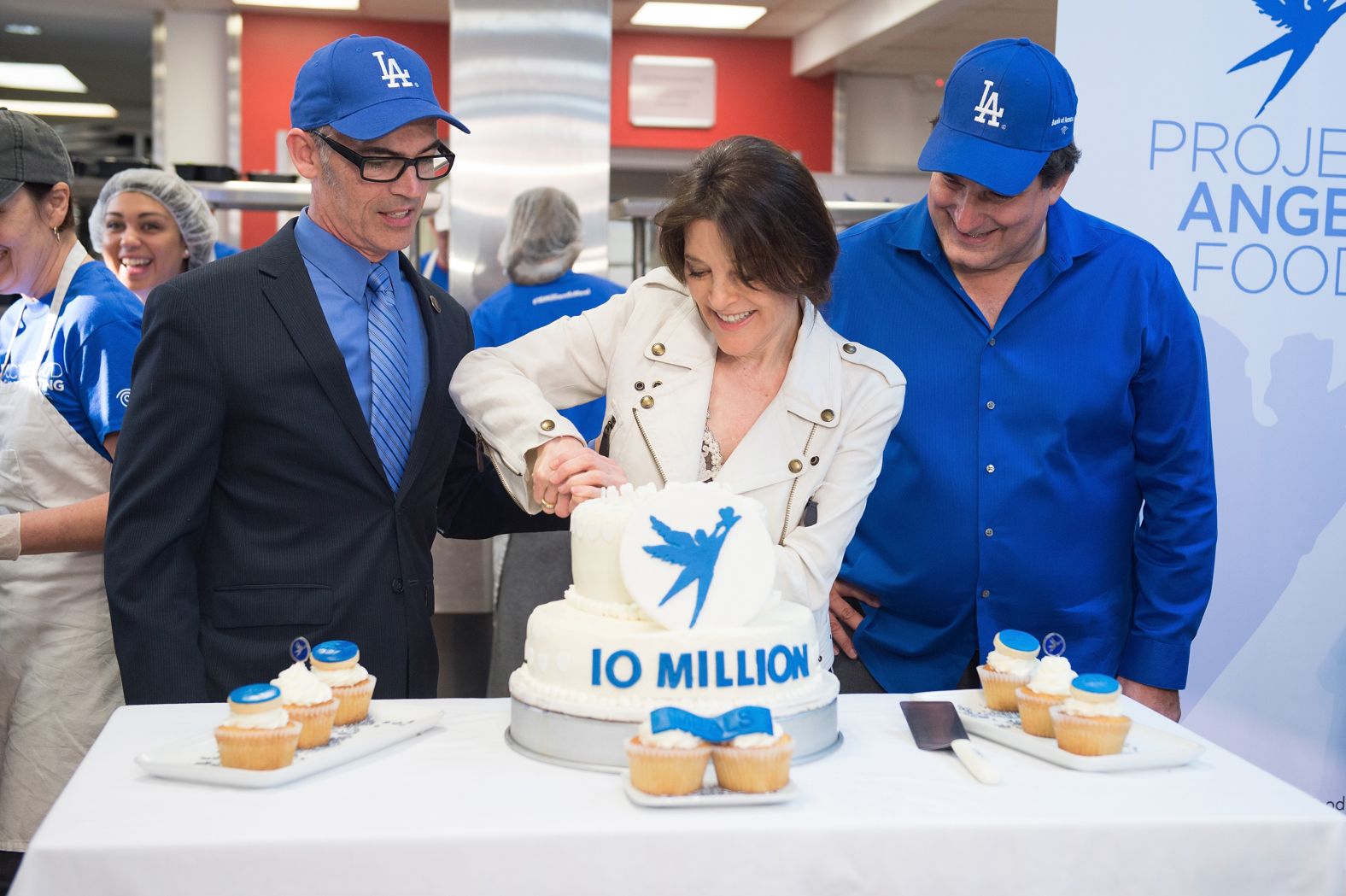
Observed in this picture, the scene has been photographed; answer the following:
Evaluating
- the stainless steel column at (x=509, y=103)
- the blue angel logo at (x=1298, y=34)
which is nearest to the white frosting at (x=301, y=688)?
the blue angel logo at (x=1298, y=34)

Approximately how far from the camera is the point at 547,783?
1548mm

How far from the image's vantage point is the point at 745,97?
11.1m

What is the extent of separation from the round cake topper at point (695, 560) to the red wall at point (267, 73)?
29.3 ft

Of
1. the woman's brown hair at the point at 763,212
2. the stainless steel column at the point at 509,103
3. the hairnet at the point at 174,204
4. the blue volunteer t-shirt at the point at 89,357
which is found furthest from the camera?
the stainless steel column at the point at 509,103

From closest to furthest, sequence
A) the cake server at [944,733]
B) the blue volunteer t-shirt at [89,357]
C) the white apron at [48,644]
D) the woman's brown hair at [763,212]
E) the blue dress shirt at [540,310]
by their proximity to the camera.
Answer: the cake server at [944,733] < the woman's brown hair at [763,212] < the blue volunteer t-shirt at [89,357] < the white apron at [48,644] < the blue dress shirt at [540,310]

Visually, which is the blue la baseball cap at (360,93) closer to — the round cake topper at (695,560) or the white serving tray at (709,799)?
the round cake topper at (695,560)

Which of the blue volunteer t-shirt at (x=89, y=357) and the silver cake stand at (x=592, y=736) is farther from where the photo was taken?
the blue volunteer t-shirt at (x=89, y=357)

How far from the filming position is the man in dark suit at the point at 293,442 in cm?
207

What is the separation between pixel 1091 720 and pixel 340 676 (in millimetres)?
1000

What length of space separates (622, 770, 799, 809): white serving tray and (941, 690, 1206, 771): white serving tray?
15.5 inches

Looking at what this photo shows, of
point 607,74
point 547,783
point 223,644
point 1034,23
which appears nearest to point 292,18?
point 607,74

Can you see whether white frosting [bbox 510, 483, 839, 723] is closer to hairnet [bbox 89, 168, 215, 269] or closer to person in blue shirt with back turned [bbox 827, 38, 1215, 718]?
person in blue shirt with back turned [bbox 827, 38, 1215, 718]

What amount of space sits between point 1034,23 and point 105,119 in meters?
9.79

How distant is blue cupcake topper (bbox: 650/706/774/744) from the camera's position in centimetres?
149
